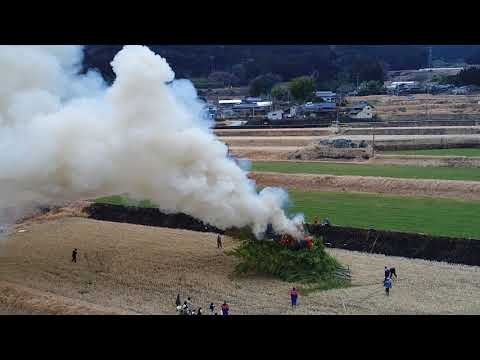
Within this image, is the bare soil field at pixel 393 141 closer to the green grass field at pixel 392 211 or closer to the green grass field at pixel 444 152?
the green grass field at pixel 444 152

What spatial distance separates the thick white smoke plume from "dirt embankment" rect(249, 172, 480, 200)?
13944 millimetres

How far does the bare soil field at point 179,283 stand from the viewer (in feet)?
58.2

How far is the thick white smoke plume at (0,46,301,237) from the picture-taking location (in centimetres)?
1992

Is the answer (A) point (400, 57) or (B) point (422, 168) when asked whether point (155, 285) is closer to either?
(B) point (422, 168)

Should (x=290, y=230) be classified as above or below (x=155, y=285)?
above

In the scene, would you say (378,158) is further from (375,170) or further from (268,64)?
(268,64)

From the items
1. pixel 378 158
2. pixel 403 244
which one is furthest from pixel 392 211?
pixel 378 158

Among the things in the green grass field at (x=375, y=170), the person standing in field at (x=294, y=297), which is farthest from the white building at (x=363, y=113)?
the person standing in field at (x=294, y=297)

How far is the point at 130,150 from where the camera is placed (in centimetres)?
2034

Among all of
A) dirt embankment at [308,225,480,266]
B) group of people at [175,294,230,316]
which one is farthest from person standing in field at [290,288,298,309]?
dirt embankment at [308,225,480,266]

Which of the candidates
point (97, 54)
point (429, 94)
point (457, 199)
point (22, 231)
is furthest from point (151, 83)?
point (97, 54)

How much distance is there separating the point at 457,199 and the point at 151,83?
18.4 metres

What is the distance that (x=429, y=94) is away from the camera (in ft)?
261

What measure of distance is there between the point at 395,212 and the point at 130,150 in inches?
559
